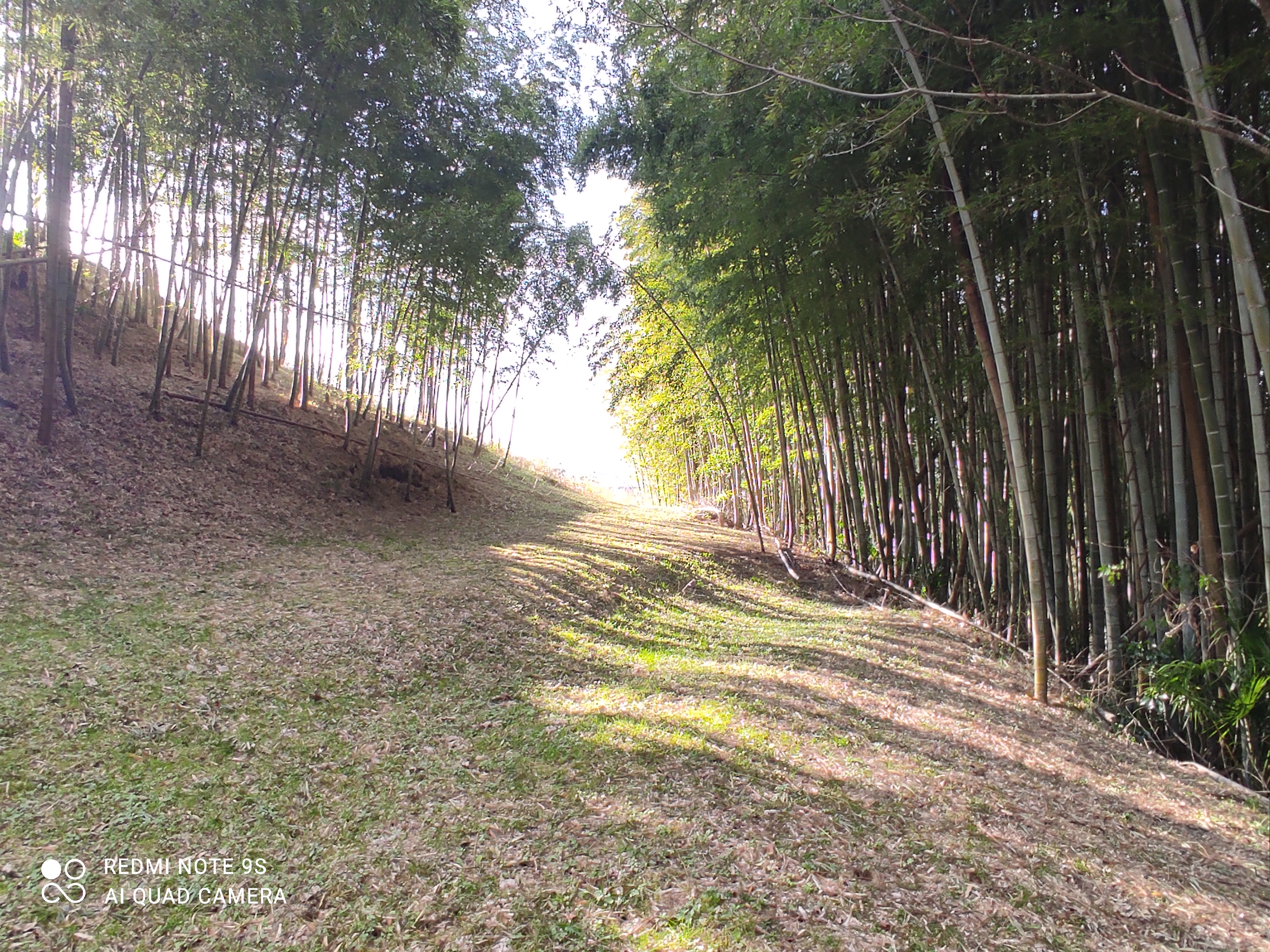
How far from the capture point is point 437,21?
5.09 m

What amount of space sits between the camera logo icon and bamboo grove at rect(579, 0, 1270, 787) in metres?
3.37

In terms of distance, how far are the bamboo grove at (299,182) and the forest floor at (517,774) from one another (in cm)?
244

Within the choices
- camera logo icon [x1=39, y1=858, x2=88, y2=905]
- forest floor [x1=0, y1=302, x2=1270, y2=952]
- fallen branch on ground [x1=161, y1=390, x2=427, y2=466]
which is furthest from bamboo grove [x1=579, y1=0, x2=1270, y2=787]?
fallen branch on ground [x1=161, y1=390, x2=427, y2=466]

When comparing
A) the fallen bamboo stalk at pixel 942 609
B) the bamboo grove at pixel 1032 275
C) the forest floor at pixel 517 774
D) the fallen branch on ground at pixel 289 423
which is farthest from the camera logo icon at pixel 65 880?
the fallen branch on ground at pixel 289 423

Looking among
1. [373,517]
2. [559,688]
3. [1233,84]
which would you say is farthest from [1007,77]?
[373,517]

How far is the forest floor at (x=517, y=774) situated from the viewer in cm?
159

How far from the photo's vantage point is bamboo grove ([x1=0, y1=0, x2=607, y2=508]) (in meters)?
4.63

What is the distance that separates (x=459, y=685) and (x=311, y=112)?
5.46 metres

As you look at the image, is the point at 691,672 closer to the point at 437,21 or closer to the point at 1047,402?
the point at 1047,402

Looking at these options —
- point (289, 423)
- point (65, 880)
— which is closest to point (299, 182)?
point (289, 423)

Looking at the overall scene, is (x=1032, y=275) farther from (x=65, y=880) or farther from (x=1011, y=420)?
(x=65, y=880)

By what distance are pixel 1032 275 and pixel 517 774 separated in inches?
153

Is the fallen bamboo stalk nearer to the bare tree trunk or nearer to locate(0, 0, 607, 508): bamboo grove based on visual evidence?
the bare tree trunk

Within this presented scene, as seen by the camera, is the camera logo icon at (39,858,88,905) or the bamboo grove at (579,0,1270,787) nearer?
the camera logo icon at (39,858,88,905)
